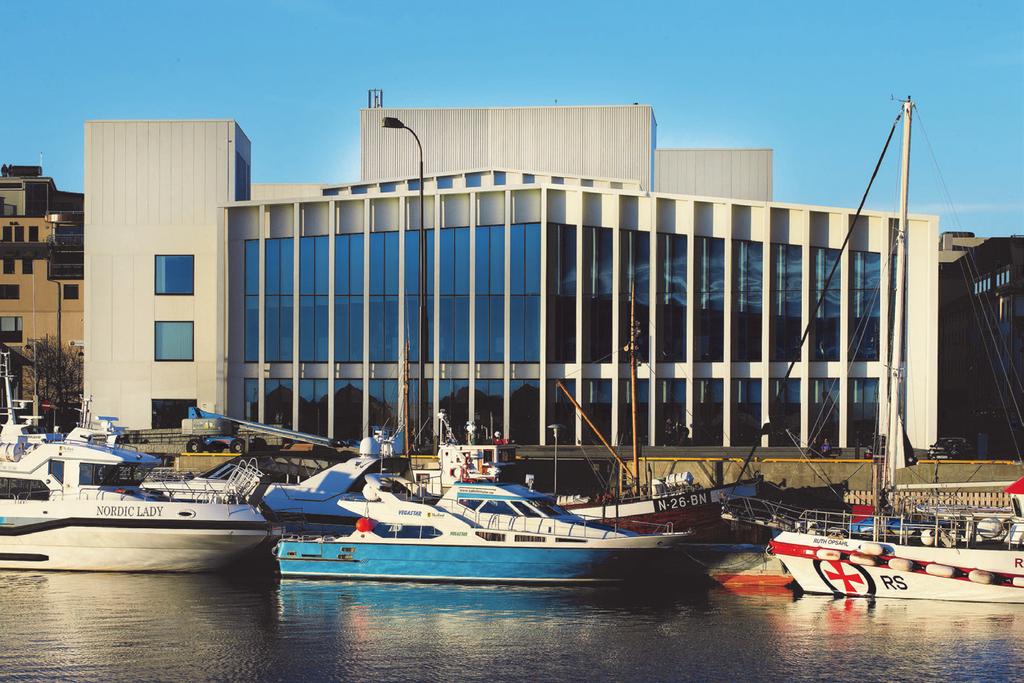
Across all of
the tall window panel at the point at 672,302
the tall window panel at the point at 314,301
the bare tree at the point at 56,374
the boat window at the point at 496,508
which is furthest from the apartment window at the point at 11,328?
the boat window at the point at 496,508

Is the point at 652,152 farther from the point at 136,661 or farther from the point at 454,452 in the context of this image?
the point at 136,661

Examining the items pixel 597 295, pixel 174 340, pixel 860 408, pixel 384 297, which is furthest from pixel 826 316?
pixel 174 340

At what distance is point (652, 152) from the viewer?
81312 millimetres

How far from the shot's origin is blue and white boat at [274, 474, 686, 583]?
3591 cm

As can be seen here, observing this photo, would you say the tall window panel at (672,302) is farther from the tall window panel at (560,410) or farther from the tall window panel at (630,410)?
the tall window panel at (560,410)

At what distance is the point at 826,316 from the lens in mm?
65000

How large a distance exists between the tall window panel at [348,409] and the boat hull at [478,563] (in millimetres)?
29864

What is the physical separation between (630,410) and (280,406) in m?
17.8

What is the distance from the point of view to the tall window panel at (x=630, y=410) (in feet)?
212

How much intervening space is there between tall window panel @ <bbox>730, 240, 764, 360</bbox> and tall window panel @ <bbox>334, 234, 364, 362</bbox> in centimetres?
1878

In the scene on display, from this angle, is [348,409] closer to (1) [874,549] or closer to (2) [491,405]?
(2) [491,405]

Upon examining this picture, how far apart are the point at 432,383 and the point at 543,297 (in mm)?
7118

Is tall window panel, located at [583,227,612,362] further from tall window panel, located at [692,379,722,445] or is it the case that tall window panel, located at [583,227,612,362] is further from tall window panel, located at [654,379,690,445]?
tall window panel, located at [692,379,722,445]

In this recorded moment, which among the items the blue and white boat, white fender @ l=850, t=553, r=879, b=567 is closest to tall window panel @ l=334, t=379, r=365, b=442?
the blue and white boat
